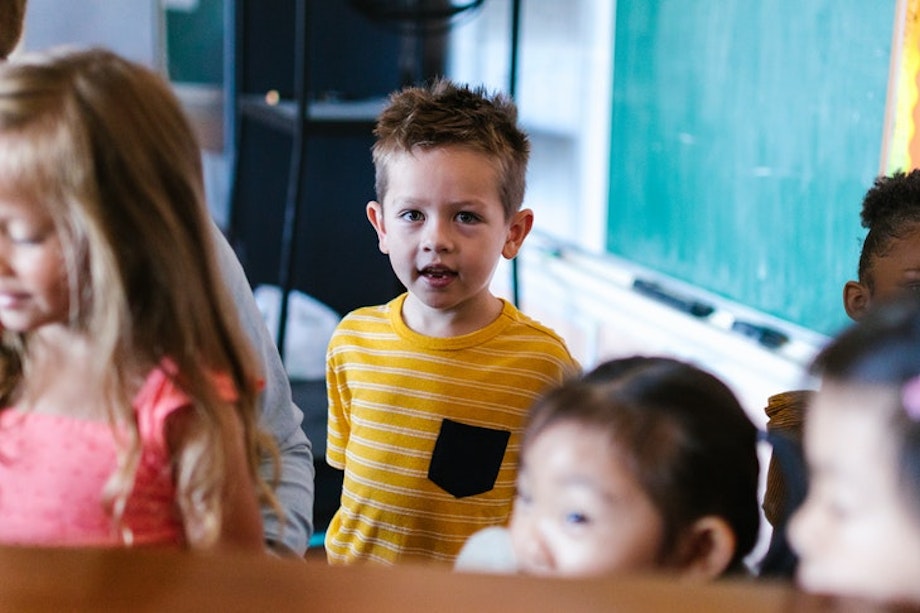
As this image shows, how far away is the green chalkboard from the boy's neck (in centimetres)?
84

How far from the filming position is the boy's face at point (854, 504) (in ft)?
1.69

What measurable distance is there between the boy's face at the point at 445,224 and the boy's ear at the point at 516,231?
7 cm

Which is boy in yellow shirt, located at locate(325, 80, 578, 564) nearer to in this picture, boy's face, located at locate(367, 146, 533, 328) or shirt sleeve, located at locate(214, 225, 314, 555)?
boy's face, located at locate(367, 146, 533, 328)

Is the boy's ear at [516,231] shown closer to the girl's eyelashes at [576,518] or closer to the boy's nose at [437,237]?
the boy's nose at [437,237]

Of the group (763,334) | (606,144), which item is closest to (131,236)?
(763,334)

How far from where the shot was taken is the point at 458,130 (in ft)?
4.51

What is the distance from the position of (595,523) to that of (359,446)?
2.10 ft

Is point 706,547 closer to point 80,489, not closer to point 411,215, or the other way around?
point 80,489

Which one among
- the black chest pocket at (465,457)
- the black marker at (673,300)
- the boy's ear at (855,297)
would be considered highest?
the boy's ear at (855,297)

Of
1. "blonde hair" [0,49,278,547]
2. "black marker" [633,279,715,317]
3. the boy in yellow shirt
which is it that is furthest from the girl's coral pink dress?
"black marker" [633,279,715,317]

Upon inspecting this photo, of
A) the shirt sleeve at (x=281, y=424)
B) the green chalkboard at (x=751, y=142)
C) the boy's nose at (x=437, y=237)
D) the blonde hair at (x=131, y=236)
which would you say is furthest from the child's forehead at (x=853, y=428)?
the green chalkboard at (x=751, y=142)

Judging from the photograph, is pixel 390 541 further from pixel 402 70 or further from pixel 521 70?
pixel 402 70

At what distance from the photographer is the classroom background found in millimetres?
2203

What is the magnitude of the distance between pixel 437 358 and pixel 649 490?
0.63 metres
